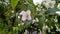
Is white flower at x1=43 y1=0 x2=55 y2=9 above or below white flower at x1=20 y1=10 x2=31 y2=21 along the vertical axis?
above

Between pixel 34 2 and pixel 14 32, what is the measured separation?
0.57ft

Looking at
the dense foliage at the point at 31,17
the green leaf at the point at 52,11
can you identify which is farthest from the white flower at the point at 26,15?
the green leaf at the point at 52,11

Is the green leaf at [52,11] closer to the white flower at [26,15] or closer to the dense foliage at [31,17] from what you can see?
the dense foliage at [31,17]

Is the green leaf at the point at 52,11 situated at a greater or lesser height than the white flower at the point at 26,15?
greater

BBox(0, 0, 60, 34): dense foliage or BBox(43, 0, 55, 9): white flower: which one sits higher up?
BBox(43, 0, 55, 9): white flower

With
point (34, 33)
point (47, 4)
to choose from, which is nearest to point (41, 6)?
point (47, 4)

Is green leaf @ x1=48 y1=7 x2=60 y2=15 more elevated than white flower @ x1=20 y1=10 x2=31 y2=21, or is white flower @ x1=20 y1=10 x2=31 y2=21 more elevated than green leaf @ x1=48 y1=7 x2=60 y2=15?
green leaf @ x1=48 y1=7 x2=60 y2=15

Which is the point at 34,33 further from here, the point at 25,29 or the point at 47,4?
the point at 47,4

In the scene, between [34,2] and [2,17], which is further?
[2,17]

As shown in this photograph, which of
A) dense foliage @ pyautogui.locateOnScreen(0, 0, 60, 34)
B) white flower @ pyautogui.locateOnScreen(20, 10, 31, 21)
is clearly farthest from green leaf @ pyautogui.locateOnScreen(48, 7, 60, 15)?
white flower @ pyautogui.locateOnScreen(20, 10, 31, 21)

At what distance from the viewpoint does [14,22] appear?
871 millimetres

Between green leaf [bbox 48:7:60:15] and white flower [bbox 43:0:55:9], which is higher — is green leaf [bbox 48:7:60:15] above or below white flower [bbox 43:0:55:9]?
below

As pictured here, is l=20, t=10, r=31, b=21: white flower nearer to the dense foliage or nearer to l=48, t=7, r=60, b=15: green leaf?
the dense foliage

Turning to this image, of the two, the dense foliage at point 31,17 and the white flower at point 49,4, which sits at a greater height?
the white flower at point 49,4
